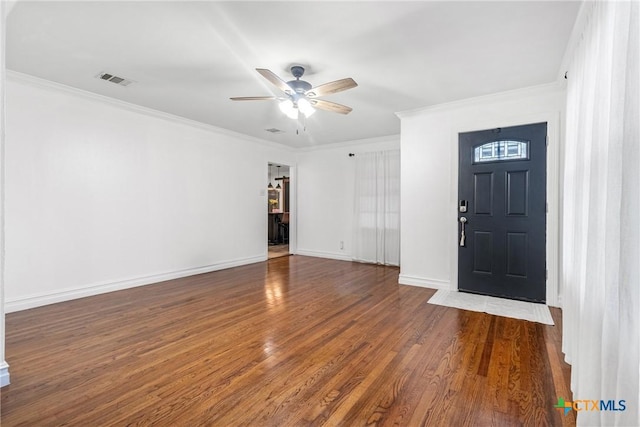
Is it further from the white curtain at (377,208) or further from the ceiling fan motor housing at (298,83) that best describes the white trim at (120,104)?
the ceiling fan motor housing at (298,83)

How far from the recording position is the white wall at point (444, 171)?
142 inches

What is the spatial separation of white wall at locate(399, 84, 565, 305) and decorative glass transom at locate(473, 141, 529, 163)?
0.77ft

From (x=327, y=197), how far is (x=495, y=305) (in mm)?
4212

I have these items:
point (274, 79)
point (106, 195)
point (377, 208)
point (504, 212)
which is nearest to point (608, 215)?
point (274, 79)

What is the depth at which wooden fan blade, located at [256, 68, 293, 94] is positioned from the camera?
251cm

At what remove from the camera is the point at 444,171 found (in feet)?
14.2

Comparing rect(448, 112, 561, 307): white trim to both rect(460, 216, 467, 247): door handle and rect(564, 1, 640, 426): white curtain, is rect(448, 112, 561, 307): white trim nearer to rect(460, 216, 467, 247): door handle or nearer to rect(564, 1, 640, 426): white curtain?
rect(460, 216, 467, 247): door handle

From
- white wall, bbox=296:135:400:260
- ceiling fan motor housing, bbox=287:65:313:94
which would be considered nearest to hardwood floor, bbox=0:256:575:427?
ceiling fan motor housing, bbox=287:65:313:94

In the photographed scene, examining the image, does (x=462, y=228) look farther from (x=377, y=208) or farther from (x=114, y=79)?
(x=114, y=79)

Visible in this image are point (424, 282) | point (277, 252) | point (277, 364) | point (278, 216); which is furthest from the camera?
point (278, 216)

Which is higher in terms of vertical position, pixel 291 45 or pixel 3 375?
pixel 291 45

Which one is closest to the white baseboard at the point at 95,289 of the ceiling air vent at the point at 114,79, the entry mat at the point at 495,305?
the ceiling air vent at the point at 114,79

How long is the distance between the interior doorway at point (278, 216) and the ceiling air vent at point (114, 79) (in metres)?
4.38

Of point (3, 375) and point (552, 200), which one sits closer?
point (3, 375)
